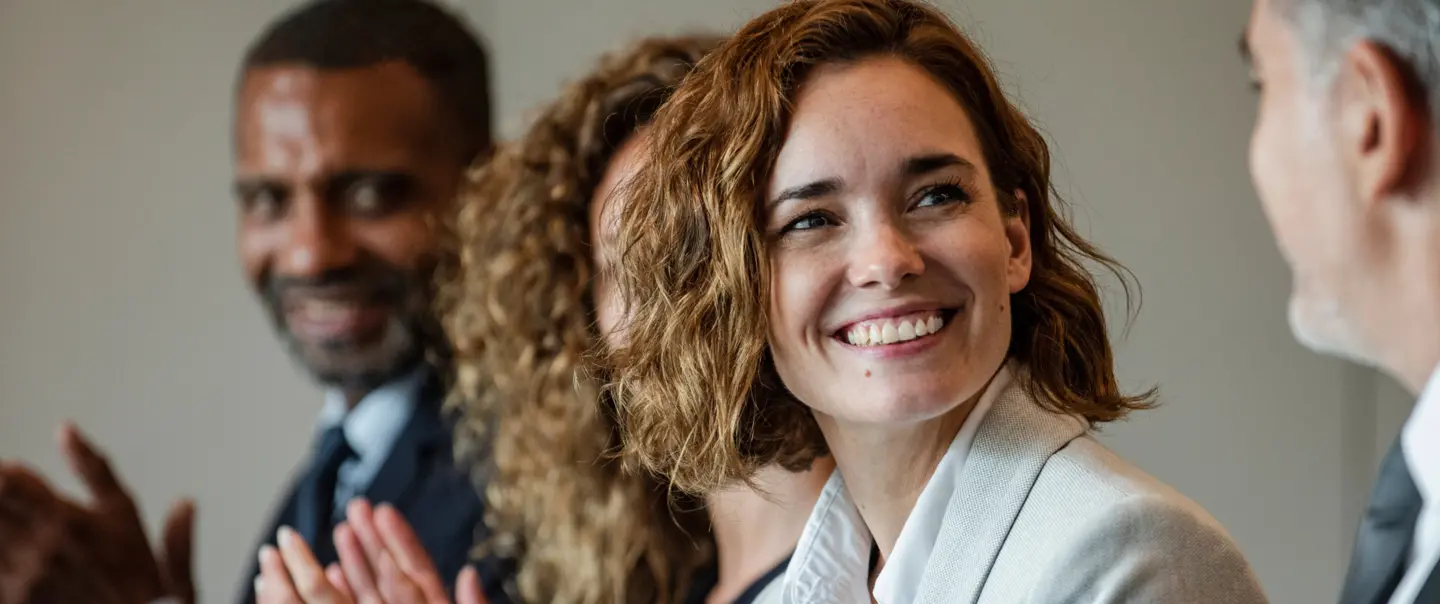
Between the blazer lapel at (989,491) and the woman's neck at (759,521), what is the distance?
223 mm

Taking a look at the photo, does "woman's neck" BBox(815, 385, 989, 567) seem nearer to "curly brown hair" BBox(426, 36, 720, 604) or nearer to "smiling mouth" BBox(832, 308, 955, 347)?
"smiling mouth" BBox(832, 308, 955, 347)

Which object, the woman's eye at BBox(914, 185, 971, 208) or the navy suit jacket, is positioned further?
the navy suit jacket

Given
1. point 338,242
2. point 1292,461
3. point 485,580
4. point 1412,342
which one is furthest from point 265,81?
point 1412,342

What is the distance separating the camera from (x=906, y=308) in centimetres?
83

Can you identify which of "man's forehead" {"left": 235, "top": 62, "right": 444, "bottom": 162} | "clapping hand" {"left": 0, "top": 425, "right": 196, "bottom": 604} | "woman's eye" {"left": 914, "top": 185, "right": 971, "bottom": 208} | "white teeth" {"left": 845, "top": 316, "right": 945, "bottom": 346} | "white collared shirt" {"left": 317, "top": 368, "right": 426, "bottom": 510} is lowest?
"clapping hand" {"left": 0, "top": 425, "right": 196, "bottom": 604}

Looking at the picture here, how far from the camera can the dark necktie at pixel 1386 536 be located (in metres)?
0.78

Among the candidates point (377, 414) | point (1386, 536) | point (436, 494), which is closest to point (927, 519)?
point (1386, 536)

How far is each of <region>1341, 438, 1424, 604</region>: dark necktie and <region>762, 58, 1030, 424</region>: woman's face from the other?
8.8 inches

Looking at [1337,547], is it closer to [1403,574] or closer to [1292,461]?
[1292,461]

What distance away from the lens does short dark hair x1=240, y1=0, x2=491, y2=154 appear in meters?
1.58

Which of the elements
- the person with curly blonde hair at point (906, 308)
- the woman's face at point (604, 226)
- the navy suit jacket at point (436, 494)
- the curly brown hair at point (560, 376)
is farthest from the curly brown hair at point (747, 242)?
the navy suit jacket at point (436, 494)

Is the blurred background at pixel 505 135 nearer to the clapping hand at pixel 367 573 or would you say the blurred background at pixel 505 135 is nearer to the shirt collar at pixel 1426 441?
the shirt collar at pixel 1426 441

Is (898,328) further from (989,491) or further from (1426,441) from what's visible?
(1426,441)

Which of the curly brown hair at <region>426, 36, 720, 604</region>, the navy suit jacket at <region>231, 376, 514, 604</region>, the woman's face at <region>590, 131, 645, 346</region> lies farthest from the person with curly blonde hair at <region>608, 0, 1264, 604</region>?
the navy suit jacket at <region>231, 376, 514, 604</region>
